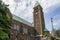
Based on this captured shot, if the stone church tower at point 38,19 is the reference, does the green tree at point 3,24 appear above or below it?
below

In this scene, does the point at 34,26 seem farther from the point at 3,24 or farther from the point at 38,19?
the point at 3,24

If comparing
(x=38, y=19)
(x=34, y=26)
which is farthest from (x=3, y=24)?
(x=34, y=26)

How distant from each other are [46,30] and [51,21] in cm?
463

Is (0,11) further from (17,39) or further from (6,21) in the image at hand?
(17,39)

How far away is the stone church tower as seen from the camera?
252ft

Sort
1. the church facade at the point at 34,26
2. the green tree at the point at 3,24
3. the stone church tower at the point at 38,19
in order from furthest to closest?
the stone church tower at the point at 38,19 → the church facade at the point at 34,26 → the green tree at the point at 3,24

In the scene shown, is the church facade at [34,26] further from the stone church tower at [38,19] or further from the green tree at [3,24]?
the green tree at [3,24]

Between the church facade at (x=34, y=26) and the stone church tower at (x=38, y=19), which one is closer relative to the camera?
the church facade at (x=34, y=26)

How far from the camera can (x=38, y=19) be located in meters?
78.2

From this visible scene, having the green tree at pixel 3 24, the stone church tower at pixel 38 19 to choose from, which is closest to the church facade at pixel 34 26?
the stone church tower at pixel 38 19

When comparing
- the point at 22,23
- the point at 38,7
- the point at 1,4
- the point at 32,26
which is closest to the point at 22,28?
the point at 22,23

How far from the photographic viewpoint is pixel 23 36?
6894 centimetres

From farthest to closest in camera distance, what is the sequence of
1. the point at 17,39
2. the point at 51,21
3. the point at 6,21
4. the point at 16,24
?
the point at 51,21 → the point at 16,24 → the point at 17,39 → the point at 6,21

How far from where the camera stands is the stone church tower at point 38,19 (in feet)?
252
